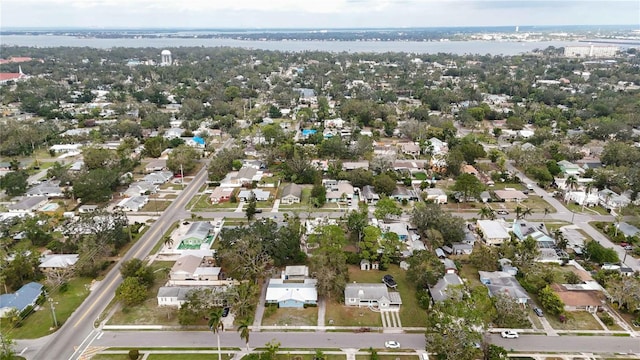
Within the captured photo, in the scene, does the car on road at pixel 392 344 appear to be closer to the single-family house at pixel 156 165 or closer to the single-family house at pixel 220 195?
the single-family house at pixel 220 195

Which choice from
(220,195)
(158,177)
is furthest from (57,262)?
(158,177)

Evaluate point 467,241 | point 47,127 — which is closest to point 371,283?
point 467,241

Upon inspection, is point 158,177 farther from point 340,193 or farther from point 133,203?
point 340,193

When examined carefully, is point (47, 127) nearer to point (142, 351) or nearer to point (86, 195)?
point (86, 195)

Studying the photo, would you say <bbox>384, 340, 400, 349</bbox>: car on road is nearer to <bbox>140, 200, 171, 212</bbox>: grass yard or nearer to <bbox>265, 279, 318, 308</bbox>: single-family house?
<bbox>265, 279, 318, 308</bbox>: single-family house

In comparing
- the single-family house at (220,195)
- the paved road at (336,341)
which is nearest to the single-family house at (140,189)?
the single-family house at (220,195)

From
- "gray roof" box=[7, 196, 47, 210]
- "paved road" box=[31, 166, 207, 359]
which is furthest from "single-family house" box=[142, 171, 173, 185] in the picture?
"paved road" box=[31, 166, 207, 359]
